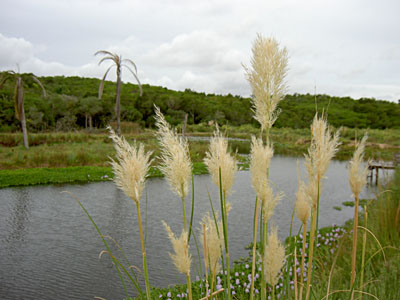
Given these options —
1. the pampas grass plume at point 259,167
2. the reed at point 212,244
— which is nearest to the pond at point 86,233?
the reed at point 212,244

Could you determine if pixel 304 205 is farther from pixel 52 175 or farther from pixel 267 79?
pixel 52 175

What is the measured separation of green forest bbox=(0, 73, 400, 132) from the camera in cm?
3575

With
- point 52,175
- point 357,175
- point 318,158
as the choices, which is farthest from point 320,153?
point 52,175

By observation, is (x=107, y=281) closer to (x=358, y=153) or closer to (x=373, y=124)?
(x=358, y=153)

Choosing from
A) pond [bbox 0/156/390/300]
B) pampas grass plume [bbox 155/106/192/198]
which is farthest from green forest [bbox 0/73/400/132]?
pampas grass plume [bbox 155/106/192/198]

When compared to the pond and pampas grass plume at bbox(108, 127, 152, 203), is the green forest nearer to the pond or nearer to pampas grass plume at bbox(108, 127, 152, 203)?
the pond

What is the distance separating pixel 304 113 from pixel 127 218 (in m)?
60.7

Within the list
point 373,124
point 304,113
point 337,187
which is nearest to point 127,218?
point 337,187

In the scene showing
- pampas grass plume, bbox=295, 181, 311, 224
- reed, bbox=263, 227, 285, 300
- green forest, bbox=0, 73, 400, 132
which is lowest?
reed, bbox=263, 227, 285, 300

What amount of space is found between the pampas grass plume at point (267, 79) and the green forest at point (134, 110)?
19.4 meters

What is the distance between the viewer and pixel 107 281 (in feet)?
17.6

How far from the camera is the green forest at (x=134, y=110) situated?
117 feet

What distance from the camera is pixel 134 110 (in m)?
44.4

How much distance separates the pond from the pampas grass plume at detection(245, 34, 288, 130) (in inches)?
119
